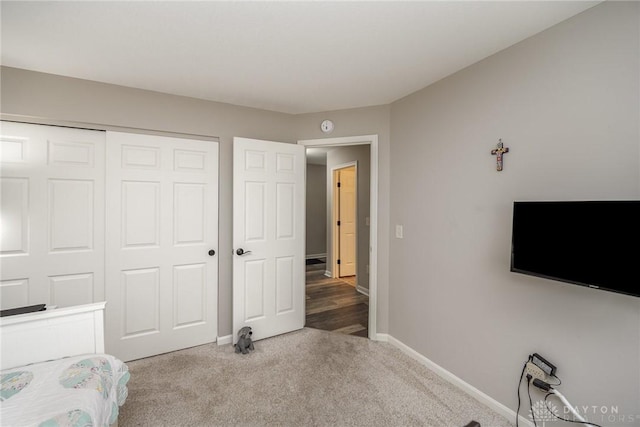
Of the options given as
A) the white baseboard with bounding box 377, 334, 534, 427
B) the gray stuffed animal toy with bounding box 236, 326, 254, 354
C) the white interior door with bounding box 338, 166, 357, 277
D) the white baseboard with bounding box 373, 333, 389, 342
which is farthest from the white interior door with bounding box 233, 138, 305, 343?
the white interior door with bounding box 338, 166, 357, 277

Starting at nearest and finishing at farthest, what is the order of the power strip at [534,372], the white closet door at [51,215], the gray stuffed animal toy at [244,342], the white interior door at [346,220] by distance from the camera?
the power strip at [534,372] → the white closet door at [51,215] → the gray stuffed animal toy at [244,342] → the white interior door at [346,220]

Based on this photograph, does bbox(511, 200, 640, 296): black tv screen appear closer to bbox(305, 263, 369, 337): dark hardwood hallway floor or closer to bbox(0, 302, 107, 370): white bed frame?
bbox(305, 263, 369, 337): dark hardwood hallway floor

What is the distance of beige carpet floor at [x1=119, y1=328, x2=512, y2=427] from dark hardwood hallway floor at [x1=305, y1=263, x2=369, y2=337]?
49cm

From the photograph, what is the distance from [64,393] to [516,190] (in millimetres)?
2589

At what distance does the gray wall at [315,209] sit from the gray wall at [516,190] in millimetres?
4389

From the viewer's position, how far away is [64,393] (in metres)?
1.21

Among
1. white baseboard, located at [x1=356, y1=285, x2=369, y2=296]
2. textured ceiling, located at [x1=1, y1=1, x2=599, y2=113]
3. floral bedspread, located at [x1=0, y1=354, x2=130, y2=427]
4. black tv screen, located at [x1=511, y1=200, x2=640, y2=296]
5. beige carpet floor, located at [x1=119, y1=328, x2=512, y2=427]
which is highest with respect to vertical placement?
textured ceiling, located at [x1=1, y1=1, x2=599, y2=113]

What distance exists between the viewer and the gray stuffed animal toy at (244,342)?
2592mm

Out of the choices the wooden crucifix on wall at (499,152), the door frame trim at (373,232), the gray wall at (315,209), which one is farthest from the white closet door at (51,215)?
the gray wall at (315,209)

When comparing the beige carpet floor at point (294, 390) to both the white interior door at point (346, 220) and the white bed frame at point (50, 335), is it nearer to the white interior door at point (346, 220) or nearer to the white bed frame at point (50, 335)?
the white bed frame at point (50, 335)

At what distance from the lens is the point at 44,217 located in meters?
2.19

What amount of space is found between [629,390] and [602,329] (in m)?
0.27

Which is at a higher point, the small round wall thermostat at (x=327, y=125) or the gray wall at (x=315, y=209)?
the small round wall thermostat at (x=327, y=125)

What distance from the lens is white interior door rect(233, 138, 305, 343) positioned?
2.76 m
